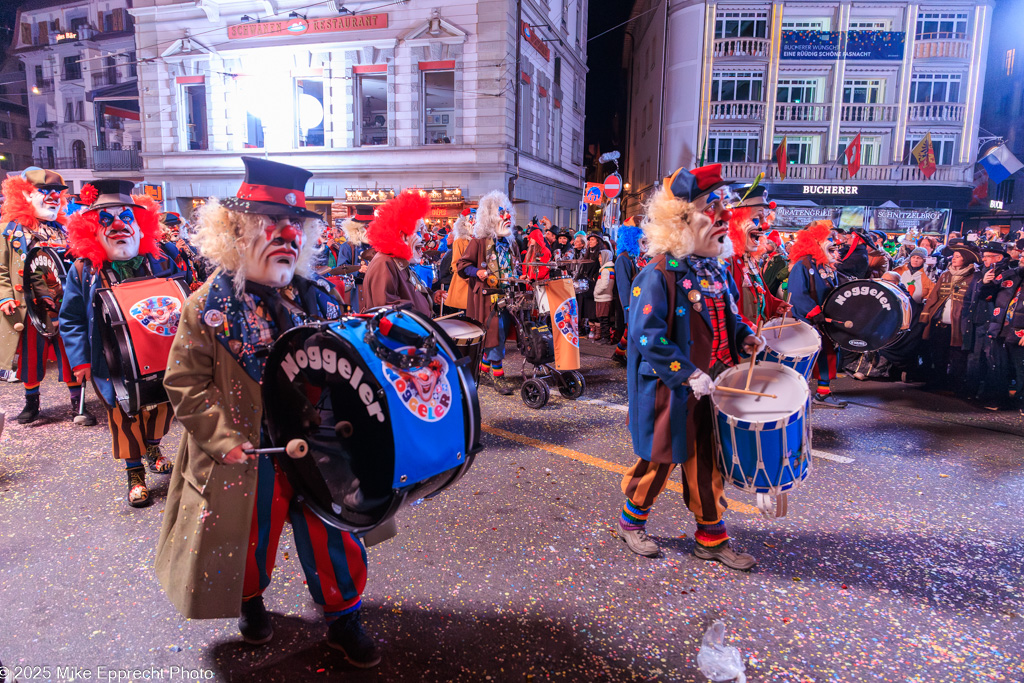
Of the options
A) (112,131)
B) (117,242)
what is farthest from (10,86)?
(117,242)

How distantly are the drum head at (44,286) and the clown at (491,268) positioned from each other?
395 cm

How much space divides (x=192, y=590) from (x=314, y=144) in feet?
72.1

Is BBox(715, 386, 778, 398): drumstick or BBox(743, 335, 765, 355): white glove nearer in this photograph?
BBox(715, 386, 778, 398): drumstick

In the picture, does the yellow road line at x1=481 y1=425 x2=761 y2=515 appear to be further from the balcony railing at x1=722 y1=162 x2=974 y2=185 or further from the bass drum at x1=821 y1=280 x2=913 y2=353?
the balcony railing at x1=722 y1=162 x2=974 y2=185

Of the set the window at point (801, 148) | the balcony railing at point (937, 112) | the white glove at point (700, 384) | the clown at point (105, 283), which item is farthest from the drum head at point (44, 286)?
the balcony railing at point (937, 112)

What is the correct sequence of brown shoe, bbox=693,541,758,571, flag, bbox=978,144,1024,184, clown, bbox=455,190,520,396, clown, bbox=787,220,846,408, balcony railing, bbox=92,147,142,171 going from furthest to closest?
balcony railing, bbox=92,147,142,171 < flag, bbox=978,144,1024,184 < clown, bbox=455,190,520,396 < clown, bbox=787,220,846,408 < brown shoe, bbox=693,541,758,571

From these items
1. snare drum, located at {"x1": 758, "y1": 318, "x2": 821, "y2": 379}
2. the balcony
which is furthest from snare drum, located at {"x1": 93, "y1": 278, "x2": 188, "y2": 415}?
the balcony

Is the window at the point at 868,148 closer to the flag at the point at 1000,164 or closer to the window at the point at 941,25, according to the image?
the flag at the point at 1000,164

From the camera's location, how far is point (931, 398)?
6.91 meters

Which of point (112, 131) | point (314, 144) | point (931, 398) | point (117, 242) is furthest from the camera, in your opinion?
point (112, 131)

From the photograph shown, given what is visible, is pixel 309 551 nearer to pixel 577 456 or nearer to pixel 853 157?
pixel 577 456

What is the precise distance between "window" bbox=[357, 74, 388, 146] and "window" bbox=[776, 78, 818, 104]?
17.2 m

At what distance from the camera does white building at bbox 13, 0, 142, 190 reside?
93.1 feet

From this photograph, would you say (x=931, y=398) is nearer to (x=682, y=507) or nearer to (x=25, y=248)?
(x=682, y=507)
